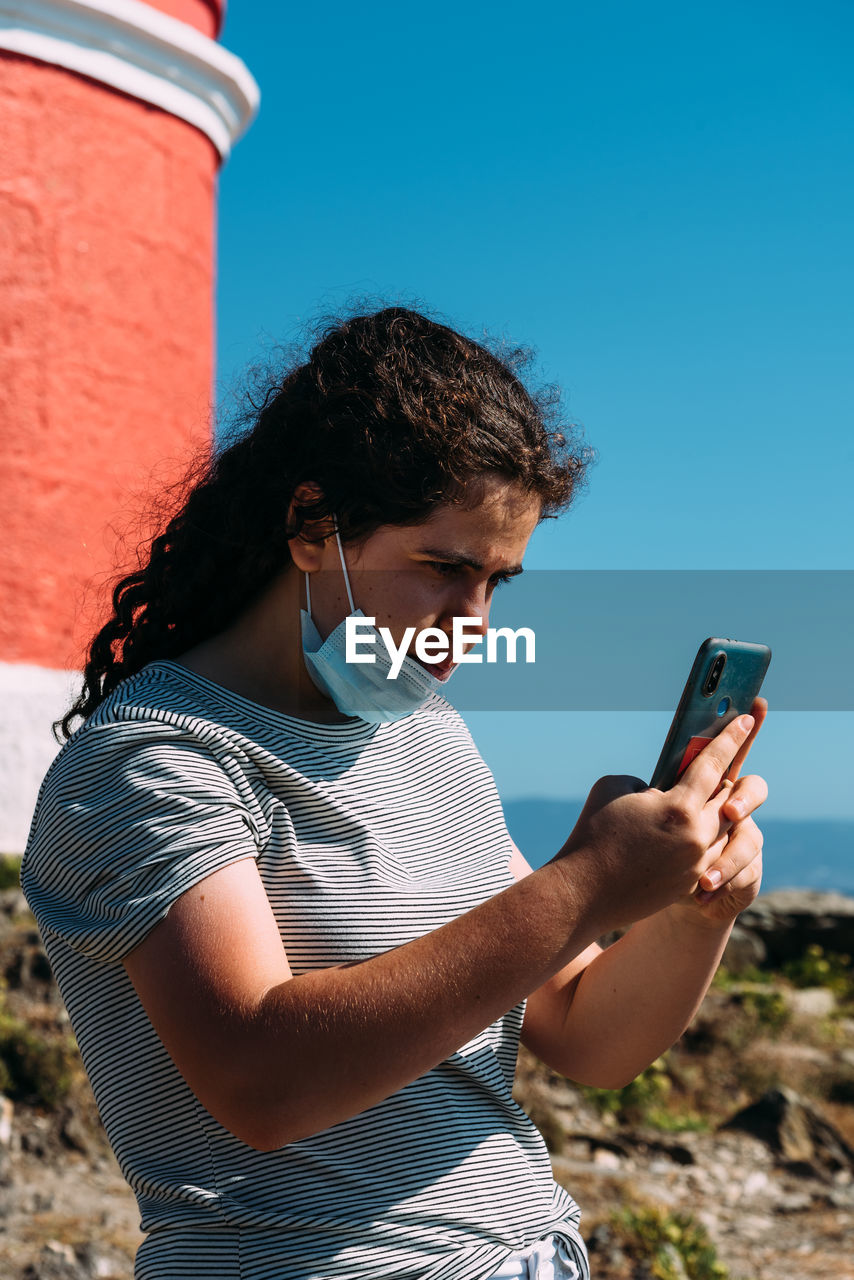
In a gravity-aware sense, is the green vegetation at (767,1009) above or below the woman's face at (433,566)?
below

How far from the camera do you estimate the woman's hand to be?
4.37 feet

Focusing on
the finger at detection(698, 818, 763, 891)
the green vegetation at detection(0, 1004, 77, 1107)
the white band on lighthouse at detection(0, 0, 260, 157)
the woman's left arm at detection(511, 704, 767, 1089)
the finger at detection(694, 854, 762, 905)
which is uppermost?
the white band on lighthouse at detection(0, 0, 260, 157)

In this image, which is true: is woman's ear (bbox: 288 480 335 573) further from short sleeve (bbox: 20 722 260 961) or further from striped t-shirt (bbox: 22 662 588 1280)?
short sleeve (bbox: 20 722 260 961)

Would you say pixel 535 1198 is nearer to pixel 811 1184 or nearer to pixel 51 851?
pixel 51 851

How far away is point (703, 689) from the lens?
1.55 m

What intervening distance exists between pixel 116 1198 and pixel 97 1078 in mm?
2425

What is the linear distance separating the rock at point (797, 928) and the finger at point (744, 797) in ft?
18.2

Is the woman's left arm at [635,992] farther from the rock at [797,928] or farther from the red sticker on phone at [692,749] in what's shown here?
the rock at [797,928]

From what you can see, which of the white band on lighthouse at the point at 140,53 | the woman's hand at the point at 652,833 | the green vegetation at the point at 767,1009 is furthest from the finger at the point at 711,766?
the white band on lighthouse at the point at 140,53

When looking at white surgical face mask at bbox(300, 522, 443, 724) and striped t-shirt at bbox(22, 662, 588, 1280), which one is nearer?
striped t-shirt at bbox(22, 662, 588, 1280)

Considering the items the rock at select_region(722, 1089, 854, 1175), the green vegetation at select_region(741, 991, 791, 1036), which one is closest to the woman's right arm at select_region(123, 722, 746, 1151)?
the rock at select_region(722, 1089, 854, 1175)

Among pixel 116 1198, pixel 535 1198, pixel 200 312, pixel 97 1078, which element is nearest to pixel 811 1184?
pixel 116 1198

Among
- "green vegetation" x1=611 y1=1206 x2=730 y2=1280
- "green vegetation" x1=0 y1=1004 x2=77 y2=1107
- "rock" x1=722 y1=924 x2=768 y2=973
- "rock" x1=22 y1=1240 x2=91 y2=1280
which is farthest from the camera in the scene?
"rock" x1=722 y1=924 x2=768 y2=973

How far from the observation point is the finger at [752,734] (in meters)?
1.56
